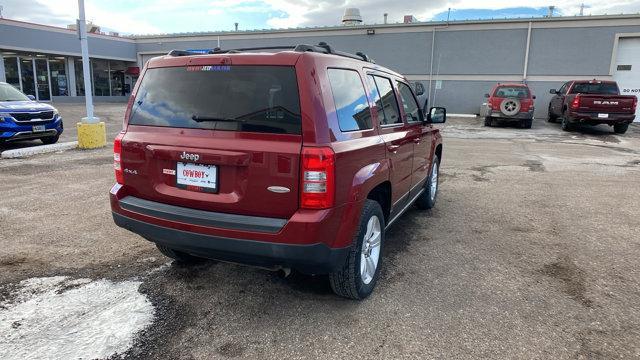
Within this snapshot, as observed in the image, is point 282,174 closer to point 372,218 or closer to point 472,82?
point 372,218

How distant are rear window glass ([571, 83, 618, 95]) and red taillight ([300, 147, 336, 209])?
17.0 m

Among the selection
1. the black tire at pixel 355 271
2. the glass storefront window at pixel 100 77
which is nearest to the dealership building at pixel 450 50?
the glass storefront window at pixel 100 77

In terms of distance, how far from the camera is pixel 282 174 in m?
2.74

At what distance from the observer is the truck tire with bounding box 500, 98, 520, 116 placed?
17.5m

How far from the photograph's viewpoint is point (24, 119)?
1006cm

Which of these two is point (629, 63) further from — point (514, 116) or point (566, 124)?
point (514, 116)

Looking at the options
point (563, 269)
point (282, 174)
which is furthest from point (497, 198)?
point (282, 174)

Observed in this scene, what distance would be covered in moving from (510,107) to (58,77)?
26343mm

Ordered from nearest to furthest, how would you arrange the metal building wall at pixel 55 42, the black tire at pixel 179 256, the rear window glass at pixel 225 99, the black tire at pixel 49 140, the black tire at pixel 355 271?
the rear window glass at pixel 225 99
the black tire at pixel 355 271
the black tire at pixel 179 256
the black tire at pixel 49 140
the metal building wall at pixel 55 42

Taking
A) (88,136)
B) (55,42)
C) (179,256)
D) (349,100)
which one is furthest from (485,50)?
(55,42)

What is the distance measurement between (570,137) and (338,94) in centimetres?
1500

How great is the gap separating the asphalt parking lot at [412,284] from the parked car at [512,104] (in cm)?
1131

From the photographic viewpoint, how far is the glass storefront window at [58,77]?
2744cm

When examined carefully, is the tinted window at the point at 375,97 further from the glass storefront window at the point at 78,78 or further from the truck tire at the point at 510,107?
the glass storefront window at the point at 78,78
